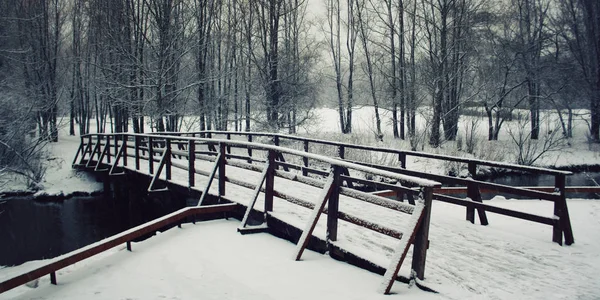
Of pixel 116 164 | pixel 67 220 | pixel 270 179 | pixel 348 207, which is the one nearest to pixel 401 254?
pixel 270 179

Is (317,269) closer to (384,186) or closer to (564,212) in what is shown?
(384,186)

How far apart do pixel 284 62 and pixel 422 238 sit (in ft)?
74.8

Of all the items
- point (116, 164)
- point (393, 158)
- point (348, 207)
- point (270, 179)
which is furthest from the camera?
point (393, 158)

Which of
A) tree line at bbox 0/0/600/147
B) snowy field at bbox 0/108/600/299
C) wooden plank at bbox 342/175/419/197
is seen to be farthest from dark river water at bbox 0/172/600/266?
tree line at bbox 0/0/600/147

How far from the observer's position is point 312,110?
94.8 feet

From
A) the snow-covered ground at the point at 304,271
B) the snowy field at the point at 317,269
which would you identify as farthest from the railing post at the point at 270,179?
the snow-covered ground at the point at 304,271

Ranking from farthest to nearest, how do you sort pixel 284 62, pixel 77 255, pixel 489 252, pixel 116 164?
pixel 284 62, pixel 116 164, pixel 489 252, pixel 77 255

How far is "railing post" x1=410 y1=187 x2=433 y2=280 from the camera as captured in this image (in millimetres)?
4242

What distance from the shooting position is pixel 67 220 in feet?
49.3

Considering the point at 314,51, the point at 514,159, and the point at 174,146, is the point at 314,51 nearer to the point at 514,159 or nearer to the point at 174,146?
the point at 174,146

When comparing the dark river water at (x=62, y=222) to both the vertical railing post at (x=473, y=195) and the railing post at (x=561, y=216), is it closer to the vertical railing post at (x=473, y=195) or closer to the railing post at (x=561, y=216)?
the vertical railing post at (x=473, y=195)

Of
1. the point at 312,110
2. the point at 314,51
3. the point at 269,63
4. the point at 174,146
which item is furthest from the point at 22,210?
the point at 314,51

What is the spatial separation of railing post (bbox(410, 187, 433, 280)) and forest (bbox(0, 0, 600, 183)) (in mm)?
18767

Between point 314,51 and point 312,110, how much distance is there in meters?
4.86
